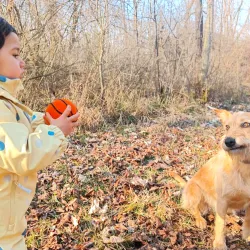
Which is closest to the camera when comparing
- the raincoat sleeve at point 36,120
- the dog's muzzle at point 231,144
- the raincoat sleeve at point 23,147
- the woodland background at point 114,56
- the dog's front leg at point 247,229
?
the raincoat sleeve at point 23,147

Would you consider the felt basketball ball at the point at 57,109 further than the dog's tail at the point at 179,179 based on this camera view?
No

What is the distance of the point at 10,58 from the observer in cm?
171

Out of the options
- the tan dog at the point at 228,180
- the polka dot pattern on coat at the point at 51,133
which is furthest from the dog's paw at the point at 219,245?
the polka dot pattern on coat at the point at 51,133

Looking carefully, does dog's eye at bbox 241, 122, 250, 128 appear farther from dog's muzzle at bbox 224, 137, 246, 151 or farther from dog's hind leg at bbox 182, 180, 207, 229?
dog's hind leg at bbox 182, 180, 207, 229

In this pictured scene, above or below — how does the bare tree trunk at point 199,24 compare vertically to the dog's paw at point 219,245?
above

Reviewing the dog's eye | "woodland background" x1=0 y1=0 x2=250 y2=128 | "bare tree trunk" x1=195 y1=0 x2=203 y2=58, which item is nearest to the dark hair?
the dog's eye

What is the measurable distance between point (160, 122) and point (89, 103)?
1819mm

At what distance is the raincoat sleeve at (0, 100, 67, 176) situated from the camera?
148cm

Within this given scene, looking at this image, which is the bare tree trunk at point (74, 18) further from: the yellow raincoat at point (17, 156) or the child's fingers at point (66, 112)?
the child's fingers at point (66, 112)

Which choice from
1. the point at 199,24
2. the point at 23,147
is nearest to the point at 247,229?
the point at 23,147

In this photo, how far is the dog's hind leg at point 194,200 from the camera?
12.4 feet

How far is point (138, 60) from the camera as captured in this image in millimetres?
9203

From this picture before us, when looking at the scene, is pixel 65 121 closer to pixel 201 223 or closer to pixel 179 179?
pixel 201 223

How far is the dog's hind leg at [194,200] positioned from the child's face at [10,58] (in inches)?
110
